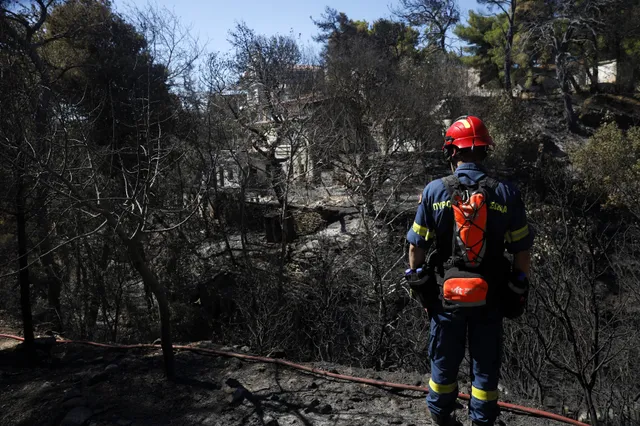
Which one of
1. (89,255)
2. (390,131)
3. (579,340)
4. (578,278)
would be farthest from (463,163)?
(390,131)

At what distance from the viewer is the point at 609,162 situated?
18.0m

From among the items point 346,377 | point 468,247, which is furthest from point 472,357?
point 346,377

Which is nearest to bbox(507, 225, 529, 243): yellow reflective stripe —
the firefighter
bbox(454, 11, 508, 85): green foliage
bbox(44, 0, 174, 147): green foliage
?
the firefighter

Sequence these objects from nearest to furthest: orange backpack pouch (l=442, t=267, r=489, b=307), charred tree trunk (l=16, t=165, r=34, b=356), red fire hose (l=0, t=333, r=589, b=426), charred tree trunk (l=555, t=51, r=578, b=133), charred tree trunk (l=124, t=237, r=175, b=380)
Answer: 1. orange backpack pouch (l=442, t=267, r=489, b=307)
2. red fire hose (l=0, t=333, r=589, b=426)
3. charred tree trunk (l=124, t=237, r=175, b=380)
4. charred tree trunk (l=16, t=165, r=34, b=356)
5. charred tree trunk (l=555, t=51, r=578, b=133)

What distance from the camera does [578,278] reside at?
8125 millimetres

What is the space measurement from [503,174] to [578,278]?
546 inches

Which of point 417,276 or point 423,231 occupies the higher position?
point 423,231

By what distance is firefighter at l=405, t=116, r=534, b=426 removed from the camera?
2.90 meters

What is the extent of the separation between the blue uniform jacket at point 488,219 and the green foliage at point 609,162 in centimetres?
1613

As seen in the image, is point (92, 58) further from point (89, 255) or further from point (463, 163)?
point (463, 163)

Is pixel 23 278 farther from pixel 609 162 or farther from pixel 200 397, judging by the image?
pixel 609 162

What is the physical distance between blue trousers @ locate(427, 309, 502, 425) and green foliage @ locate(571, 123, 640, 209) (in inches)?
640

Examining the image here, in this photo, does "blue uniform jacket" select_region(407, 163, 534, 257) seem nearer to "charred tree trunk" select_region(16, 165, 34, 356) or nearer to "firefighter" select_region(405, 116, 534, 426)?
"firefighter" select_region(405, 116, 534, 426)

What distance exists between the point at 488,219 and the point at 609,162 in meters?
17.7
